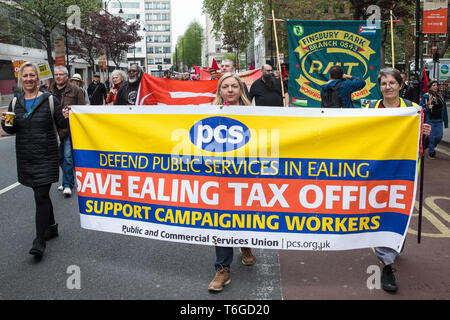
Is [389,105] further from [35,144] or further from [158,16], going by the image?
[158,16]

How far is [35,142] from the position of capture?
187 inches

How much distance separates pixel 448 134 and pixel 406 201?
443 inches

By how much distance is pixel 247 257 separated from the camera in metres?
4.47

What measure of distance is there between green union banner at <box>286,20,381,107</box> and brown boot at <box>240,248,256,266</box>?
431 cm

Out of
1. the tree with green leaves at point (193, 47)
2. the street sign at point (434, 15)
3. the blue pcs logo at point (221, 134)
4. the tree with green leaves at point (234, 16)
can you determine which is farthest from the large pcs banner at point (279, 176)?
the tree with green leaves at point (193, 47)

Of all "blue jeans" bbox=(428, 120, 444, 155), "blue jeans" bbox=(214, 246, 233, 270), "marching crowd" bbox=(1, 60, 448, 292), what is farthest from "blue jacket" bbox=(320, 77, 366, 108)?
"blue jeans" bbox=(428, 120, 444, 155)

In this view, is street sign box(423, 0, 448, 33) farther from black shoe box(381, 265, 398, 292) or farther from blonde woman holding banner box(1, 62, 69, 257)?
blonde woman holding banner box(1, 62, 69, 257)

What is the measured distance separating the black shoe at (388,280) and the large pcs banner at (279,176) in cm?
23

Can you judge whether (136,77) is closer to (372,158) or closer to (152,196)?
(152,196)

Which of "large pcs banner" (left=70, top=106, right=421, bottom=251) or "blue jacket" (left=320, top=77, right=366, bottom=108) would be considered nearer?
"large pcs banner" (left=70, top=106, right=421, bottom=251)

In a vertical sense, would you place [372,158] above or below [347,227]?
above

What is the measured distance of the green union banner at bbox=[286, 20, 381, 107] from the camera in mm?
8055
